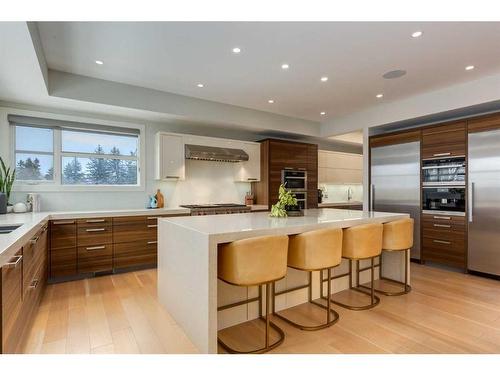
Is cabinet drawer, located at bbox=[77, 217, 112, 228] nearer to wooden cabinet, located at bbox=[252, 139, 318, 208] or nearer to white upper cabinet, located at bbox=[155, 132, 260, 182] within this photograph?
white upper cabinet, located at bbox=[155, 132, 260, 182]

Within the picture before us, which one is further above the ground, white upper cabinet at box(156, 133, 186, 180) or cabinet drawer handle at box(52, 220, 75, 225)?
white upper cabinet at box(156, 133, 186, 180)

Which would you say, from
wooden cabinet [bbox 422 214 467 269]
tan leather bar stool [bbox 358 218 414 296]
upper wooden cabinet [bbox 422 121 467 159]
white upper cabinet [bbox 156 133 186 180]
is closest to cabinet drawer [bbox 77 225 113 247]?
white upper cabinet [bbox 156 133 186 180]

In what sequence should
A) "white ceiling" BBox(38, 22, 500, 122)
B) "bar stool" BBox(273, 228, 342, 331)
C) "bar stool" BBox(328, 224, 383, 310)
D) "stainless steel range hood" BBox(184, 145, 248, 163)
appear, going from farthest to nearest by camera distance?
1. "stainless steel range hood" BBox(184, 145, 248, 163)
2. "bar stool" BBox(328, 224, 383, 310)
3. "white ceiling" BBox(38, 22, 500, 122)
4. "bar stool" BBox(273, 228, 342, 331)

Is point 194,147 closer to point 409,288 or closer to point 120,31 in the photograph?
point 120,31

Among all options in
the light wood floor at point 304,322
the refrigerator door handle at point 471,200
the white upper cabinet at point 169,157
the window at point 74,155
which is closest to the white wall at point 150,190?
the window at point 74,155

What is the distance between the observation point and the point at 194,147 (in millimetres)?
4941

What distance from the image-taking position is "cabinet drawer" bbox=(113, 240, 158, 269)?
4.06 metres

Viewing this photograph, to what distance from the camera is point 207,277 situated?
6.59 feet

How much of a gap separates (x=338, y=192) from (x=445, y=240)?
373 centimetres

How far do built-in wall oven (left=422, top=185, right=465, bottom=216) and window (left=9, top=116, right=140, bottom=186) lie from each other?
4889 mm

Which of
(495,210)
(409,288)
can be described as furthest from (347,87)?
(409,288)

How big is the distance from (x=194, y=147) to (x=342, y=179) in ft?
14.2

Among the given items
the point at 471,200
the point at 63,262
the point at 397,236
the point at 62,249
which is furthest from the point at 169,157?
the point at 471,200

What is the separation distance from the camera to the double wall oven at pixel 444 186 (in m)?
4.13
